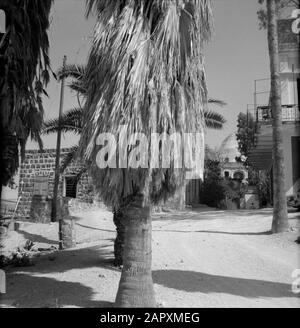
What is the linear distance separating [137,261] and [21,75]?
4.17 m

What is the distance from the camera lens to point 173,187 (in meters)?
5.84

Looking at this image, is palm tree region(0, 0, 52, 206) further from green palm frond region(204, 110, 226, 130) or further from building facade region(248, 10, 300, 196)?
building facade region(248, 10, 300, 196)

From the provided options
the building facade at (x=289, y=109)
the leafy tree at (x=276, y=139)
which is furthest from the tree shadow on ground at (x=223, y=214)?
the leafy tree at (x=276, y=139)

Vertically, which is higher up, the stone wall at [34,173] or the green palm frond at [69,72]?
the green palm frond at [69,72]

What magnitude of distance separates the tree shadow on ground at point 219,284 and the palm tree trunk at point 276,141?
409 centimetres

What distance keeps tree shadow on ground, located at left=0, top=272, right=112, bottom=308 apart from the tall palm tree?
108 centimetres

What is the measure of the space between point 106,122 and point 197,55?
1.58m

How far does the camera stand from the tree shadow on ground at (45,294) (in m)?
6.25

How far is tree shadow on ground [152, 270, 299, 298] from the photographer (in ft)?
21.7

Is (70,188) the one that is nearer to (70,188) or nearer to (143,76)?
(70,188)

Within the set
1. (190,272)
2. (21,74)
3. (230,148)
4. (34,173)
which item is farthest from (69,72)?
(230,148)

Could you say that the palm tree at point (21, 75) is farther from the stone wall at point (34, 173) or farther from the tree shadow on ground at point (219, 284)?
the stone wall at point (34, 173)
